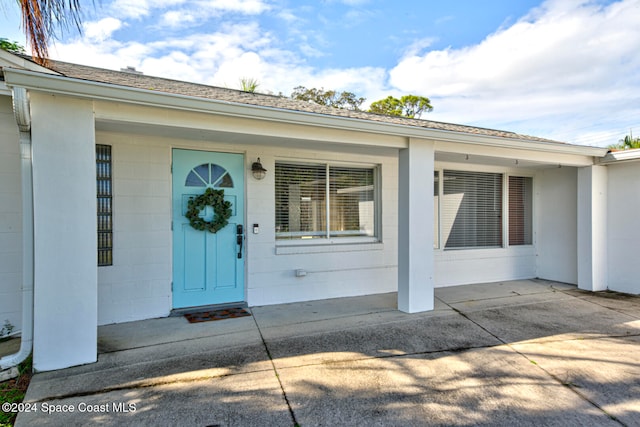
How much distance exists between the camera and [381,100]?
21141 mm

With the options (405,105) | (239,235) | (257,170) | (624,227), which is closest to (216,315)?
(239,235)

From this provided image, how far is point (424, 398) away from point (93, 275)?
3.07 m

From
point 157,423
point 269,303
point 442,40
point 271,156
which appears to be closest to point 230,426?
point 157,423

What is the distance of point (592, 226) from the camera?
5.86 metres

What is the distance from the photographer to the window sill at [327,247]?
5.08m

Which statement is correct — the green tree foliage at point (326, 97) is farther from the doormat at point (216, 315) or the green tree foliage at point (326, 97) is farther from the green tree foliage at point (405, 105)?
the doormat at point (216, 315)

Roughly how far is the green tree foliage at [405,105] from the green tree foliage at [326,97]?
2.28 m

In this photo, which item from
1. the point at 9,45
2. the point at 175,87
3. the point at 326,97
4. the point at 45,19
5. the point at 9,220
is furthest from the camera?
the point at 326,97

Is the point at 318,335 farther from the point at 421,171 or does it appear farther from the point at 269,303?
the point at 421,171

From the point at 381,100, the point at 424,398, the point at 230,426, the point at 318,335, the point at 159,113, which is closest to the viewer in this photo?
the point at 230,426

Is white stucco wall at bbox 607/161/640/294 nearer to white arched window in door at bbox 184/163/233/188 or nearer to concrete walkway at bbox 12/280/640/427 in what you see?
concrete walkway at bbox 12/280/640/427

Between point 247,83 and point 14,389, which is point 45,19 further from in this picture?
point 247,83

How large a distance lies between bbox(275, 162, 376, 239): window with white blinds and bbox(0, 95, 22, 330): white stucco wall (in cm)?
308

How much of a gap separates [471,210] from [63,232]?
645 cm
